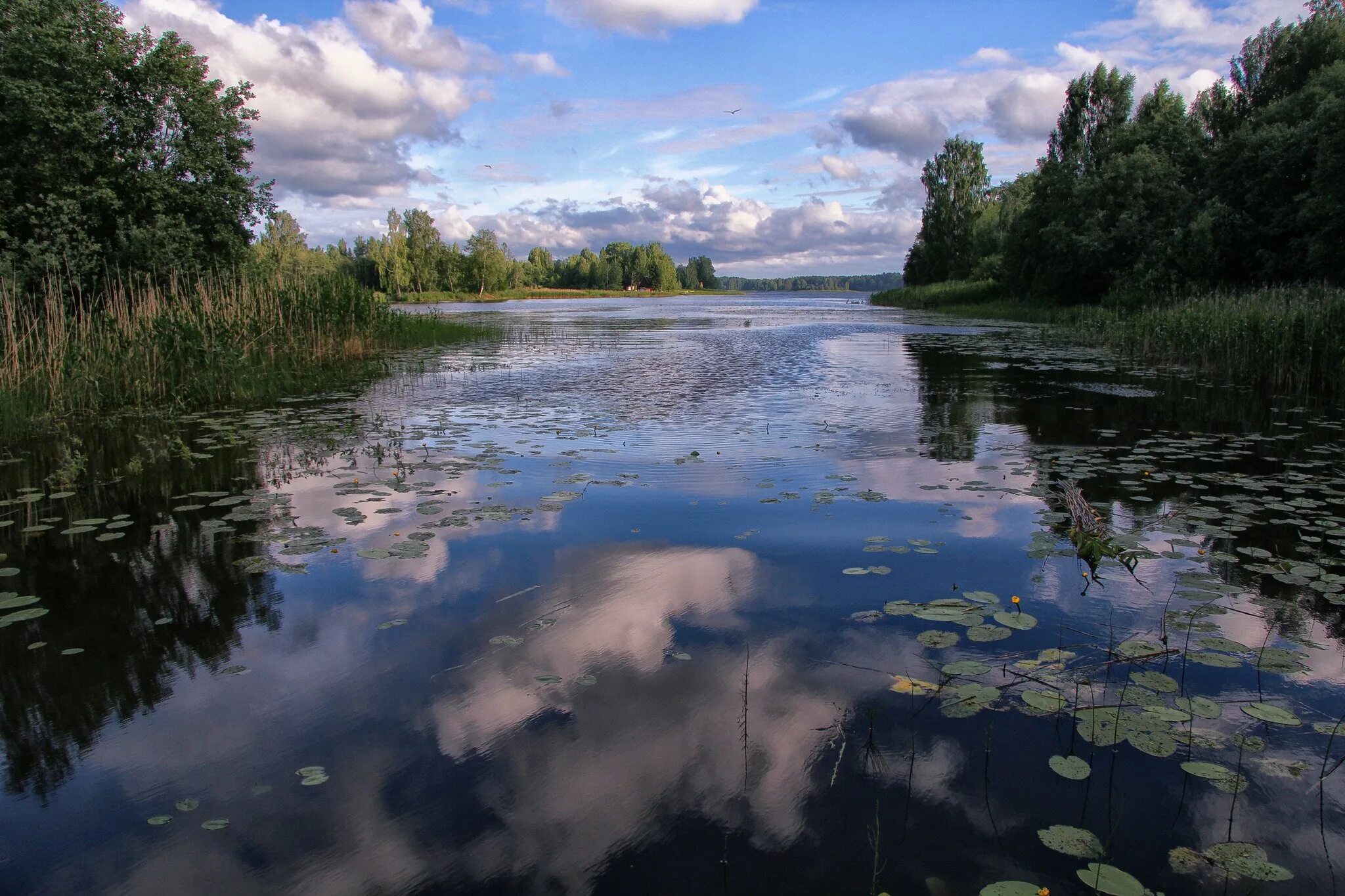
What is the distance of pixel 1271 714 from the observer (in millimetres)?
3090

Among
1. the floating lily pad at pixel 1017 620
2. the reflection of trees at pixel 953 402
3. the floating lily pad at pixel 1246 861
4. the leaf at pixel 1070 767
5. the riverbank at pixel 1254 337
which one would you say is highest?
the riverbank at pixel 1254 337

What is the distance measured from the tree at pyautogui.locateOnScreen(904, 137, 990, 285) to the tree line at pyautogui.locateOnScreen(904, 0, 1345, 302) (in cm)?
1019

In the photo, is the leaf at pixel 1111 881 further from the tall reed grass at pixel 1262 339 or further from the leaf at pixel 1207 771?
the tall reed grass at pixel 1262 339

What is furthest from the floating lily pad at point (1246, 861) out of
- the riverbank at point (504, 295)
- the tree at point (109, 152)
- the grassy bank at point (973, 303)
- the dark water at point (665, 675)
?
the riverbank at point (504, 295)

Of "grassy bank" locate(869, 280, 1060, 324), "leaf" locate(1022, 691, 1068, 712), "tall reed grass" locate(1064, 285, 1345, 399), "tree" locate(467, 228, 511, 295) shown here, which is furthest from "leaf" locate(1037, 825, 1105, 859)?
"tree" locate(467, 228, 511, 295)

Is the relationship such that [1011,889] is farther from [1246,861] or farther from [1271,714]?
[1271,714]

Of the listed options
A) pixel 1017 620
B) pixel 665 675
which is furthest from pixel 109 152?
pixel 1017 620

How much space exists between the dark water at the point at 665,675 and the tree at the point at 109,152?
9.91m

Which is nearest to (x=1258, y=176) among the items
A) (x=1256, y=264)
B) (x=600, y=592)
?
(x=1256, y=264)

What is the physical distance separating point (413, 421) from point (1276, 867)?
984 cm

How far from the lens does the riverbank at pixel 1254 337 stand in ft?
38.9

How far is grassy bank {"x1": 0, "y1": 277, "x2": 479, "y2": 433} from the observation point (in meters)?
10.2

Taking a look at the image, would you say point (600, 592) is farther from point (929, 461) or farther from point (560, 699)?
point (929, 461)

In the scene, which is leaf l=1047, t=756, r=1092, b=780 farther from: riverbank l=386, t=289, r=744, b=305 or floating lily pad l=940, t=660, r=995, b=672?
riverbank l=386, t=289, r=744, b=305
